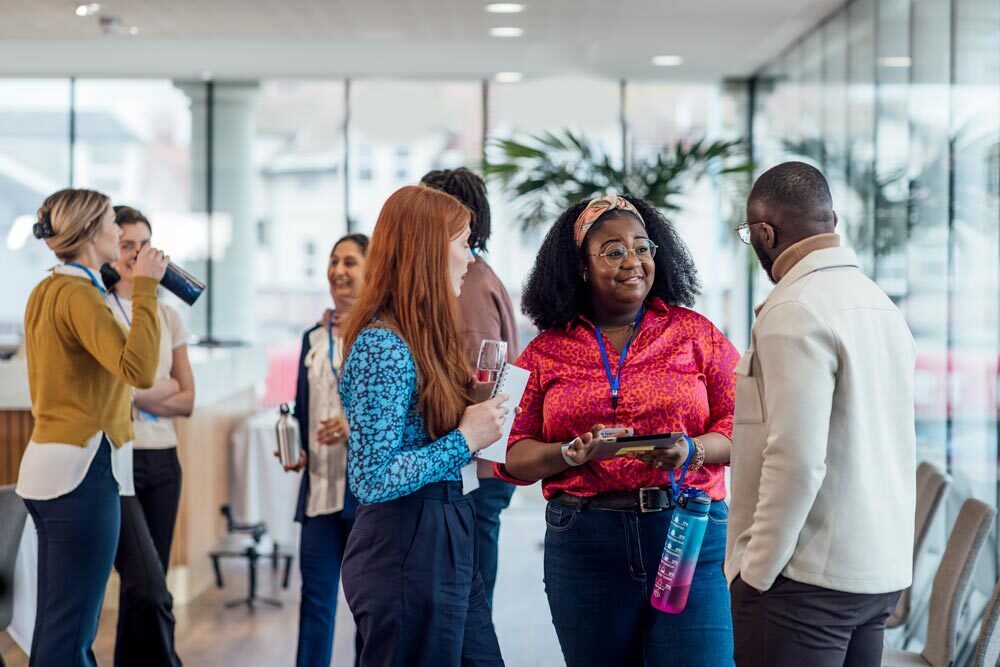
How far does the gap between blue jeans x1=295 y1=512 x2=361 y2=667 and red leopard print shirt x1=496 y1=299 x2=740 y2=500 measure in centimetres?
112

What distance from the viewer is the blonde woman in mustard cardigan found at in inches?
111

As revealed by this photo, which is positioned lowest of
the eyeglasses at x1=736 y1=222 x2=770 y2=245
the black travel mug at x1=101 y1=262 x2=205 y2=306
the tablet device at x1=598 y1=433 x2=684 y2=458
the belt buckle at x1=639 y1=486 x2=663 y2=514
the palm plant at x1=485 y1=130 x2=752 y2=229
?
the belt buckle at x1=639 y1=486 x2=663 y2=514

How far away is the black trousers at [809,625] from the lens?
182cm

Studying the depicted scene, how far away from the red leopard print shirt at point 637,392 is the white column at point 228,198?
7.09m

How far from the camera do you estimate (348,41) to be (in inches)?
330

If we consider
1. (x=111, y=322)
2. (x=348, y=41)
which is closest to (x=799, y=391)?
(x=111, y=322)

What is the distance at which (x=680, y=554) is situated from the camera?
2080mm

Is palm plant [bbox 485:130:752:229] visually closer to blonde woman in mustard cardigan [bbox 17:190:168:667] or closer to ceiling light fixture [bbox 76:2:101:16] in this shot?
ceiling light fixture [bbox 76:2:101:16]

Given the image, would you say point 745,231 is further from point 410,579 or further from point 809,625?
point 410,579

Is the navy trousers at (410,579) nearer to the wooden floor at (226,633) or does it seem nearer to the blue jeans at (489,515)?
the blue jeans at (489,515)

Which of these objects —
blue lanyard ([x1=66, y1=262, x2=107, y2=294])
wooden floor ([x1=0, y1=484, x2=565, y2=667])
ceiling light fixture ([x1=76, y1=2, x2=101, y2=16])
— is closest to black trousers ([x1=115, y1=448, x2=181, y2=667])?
blue lanyard ([x1=66, y1=262, x2=107, y2=294])

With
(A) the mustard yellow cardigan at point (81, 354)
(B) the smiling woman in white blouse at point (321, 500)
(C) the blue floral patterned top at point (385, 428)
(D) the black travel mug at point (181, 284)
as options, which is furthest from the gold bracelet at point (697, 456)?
(D) the black travel mug at point (181, 284)

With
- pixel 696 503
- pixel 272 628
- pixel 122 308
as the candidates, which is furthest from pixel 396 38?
pixel 696 503

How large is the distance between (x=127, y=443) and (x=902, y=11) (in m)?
4.33
